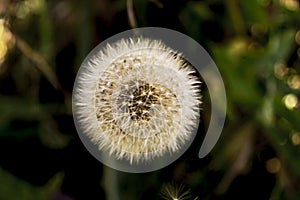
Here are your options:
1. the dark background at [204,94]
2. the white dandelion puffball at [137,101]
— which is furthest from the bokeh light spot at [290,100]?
the white dandelion puffball at [137,101]

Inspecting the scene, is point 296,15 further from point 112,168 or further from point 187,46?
point 112,168

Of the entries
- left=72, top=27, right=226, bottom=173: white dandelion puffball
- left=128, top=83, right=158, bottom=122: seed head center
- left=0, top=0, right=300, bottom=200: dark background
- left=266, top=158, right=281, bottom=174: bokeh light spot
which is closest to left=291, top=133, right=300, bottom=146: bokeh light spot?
left=0, top=0, right=300, bottom=200: dark background

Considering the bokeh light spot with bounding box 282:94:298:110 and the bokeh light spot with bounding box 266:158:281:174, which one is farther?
the bokeh light spot with bounding box 266:158:281:174

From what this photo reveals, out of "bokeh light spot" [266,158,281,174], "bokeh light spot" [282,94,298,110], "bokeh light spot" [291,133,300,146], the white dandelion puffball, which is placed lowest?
the white dandelion puffball

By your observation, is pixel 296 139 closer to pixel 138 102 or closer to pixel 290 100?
pixel 290 100

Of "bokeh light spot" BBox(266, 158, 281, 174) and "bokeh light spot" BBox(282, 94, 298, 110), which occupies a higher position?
"bokeh light spot" BBox(282, 94, 298, 110)

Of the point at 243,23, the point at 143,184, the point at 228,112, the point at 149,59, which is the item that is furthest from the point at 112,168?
the point at 243,23

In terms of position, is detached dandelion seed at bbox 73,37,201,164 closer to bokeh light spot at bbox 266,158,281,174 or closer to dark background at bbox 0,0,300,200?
dark background at bbox 0,0,300,200
